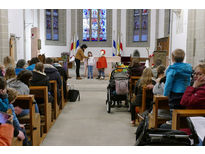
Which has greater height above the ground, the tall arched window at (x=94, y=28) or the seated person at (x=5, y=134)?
the tall arched window at (x=94, y=28)

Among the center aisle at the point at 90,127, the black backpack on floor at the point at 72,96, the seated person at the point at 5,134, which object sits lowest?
the center aisle at the point at 90,127

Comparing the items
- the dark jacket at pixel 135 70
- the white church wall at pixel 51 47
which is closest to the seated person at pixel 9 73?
the dark jacket at pixel 135 70

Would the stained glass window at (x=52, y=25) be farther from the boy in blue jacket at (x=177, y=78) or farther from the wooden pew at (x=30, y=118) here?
the boy in blue jacket at (x=177, y=78)

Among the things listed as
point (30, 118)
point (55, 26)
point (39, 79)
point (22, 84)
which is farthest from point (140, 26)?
point (30, 118)

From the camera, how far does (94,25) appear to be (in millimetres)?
18266

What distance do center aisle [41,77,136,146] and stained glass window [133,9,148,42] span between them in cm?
1145

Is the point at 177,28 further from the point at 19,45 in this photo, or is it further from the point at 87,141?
the point at 87,141

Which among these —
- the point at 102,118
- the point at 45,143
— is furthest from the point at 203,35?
the point at 45,143

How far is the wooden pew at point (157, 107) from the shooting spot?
336 centimetres

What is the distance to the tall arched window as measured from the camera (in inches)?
706

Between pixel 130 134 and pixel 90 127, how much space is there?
796mm

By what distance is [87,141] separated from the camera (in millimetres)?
3816

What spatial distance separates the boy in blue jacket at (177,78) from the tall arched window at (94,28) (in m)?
15.0

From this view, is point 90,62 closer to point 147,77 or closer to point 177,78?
point 147,77
